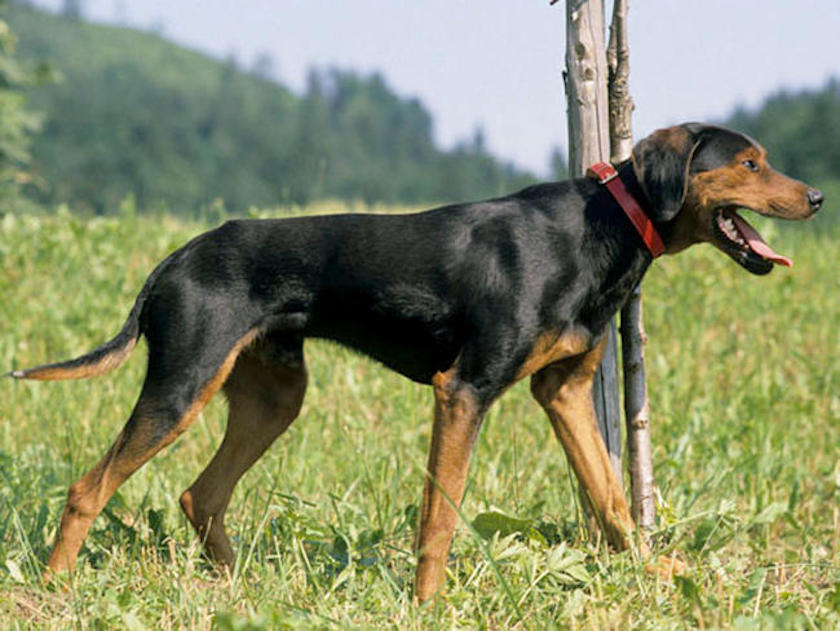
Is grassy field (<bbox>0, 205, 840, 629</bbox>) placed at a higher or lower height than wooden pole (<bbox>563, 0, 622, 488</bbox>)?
lower

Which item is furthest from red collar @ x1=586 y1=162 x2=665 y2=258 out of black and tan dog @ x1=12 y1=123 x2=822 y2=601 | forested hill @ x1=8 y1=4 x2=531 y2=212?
forested hill @ x1=8 y1=4 x2=531 y2=212

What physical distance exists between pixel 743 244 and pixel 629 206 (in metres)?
0.49

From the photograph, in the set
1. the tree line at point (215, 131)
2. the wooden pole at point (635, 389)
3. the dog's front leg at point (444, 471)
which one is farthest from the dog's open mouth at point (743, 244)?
the tree line at point (215, 131)

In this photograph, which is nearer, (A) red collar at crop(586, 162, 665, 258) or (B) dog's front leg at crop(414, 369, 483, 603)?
(B) dog's front leg at crop(414, 369, 483, 603)

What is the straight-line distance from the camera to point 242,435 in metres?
4.68

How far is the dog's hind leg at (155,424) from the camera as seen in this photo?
4.13m

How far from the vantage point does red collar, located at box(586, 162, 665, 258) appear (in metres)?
4.10

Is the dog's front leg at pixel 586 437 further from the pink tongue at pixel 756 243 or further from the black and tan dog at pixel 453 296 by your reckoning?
the pink tongue at pixel 756 243

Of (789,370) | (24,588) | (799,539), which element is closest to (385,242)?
(24,588)

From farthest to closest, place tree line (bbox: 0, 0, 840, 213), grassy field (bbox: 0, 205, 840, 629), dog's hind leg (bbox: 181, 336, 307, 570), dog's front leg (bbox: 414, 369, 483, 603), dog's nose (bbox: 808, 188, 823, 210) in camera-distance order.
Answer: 1. tree line (bbox: 0, 0, 840, 213)
2. dog's hind leg (bbox: 181, 336, 307, 570)
3. dog's nose (bbox: 808, 188, 823, 210)
4. dog's front leg (bbox: 414, 369, 483, 603)
5. grassy field (bbox: 0, 205, 840, 629)

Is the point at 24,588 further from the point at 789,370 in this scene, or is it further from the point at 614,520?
the point at 789,370

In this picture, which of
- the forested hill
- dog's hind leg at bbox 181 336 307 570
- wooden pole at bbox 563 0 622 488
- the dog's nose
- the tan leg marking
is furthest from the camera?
the forested hill

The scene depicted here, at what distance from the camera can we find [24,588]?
157 inches

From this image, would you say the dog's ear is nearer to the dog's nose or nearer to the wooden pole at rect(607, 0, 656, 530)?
the wooden pole at rect(607, 0, 656, 530)
